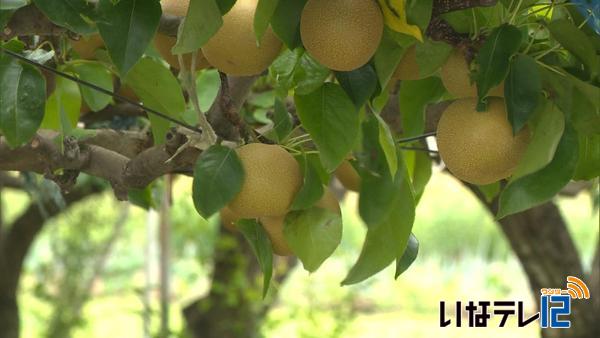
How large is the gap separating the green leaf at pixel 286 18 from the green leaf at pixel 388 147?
7 centimetres

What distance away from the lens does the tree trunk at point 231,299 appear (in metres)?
2.32

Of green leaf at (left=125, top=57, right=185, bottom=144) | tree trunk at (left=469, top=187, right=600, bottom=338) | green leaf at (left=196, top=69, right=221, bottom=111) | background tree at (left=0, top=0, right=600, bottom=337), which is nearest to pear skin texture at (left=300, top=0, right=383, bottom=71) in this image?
background tree at (left=0, top=0, right=600, bottom=337)

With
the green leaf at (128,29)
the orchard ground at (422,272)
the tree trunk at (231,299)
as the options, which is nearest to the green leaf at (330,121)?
the green leaf at (128,29)

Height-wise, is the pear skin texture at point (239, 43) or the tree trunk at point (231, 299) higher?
the pear skin texture at point (239, 43)

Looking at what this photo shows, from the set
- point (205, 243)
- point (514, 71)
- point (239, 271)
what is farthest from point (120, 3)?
point (205, 243)

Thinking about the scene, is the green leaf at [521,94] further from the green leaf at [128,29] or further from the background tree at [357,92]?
the green leaf at [128,29]

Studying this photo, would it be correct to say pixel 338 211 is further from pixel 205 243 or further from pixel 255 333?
pixel 205 243

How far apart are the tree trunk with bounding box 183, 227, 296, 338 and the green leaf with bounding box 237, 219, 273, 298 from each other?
1653 millimetres

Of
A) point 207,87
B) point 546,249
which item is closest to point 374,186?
point 207,87

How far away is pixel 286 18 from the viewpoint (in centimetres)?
52

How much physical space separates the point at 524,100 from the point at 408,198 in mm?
89

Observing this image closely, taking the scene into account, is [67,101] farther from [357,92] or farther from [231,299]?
[231,299]

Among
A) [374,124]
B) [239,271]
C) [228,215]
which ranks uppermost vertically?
[374,124]

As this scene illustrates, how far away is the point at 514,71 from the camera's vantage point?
0.49m
